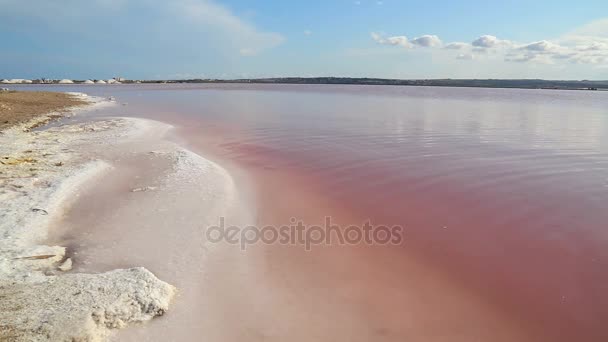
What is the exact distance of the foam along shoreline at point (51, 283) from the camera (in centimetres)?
298

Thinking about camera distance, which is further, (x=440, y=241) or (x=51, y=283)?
(x=440, y=241)

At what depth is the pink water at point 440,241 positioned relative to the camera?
342 cm

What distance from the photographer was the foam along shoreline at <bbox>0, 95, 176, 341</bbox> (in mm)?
2980

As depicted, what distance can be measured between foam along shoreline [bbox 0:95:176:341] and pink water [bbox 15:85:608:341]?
1152 millimetres

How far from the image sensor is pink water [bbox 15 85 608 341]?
3.42 m

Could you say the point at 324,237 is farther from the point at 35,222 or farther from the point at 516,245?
the point at 35,222

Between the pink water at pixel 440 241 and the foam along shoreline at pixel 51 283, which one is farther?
the pink water at pixel 440 241

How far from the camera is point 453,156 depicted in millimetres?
9258

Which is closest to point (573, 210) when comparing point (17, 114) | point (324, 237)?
point (324, 237)

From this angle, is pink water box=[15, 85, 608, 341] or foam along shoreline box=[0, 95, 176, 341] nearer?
foam along shoreline box=[0, 95, 176, 341]

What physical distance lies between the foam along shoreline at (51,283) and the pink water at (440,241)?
1152 mm

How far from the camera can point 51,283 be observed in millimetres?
3551

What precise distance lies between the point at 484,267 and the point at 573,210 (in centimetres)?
260

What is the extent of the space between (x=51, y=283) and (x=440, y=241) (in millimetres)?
4246
